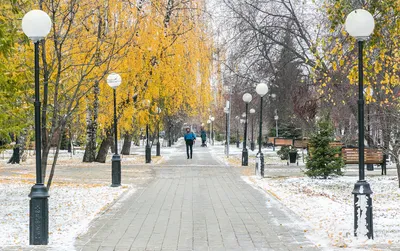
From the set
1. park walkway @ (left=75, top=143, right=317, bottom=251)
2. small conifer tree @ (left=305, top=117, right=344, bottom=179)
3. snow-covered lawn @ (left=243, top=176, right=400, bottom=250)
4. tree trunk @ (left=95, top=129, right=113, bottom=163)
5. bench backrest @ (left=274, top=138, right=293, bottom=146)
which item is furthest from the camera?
bench backrest @ (left=274, top=138, right=293, bottom=146)

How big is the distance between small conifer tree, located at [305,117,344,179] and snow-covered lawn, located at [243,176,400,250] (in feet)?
0.93

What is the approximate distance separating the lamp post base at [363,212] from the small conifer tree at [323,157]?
1042cm

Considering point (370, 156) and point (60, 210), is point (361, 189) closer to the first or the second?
point (60, 210)

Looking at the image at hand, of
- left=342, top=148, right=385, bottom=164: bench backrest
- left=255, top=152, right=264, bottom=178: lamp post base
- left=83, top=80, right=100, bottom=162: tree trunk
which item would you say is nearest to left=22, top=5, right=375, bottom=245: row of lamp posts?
left=255, top=152, right=264, bottom=178: lamp post base

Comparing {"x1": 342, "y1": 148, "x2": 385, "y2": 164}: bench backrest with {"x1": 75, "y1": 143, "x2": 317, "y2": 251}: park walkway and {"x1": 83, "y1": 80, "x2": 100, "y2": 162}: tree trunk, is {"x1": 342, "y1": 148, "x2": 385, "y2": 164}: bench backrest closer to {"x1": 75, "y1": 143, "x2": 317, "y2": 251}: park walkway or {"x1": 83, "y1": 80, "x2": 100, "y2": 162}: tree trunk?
{"x1": 75, "y1": 143, "x2": 317, "y2": 251}: park walkway

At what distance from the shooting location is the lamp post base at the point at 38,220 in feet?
26.8

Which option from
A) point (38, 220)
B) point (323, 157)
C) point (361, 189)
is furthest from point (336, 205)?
point (323, 157)

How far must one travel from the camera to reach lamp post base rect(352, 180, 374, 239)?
27.7ft

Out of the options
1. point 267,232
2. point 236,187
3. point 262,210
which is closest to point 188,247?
point 267,232

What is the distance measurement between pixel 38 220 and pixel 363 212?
14.8 ft

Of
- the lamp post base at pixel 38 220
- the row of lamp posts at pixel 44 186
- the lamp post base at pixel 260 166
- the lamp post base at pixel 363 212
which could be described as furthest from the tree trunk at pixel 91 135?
the lamp post base at pixel 363 212

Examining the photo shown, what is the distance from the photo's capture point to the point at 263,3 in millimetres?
25422

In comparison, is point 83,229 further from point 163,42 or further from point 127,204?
point 163,42

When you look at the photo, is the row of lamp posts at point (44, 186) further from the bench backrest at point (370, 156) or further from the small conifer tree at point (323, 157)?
the bench backrest at point (370, 156)
